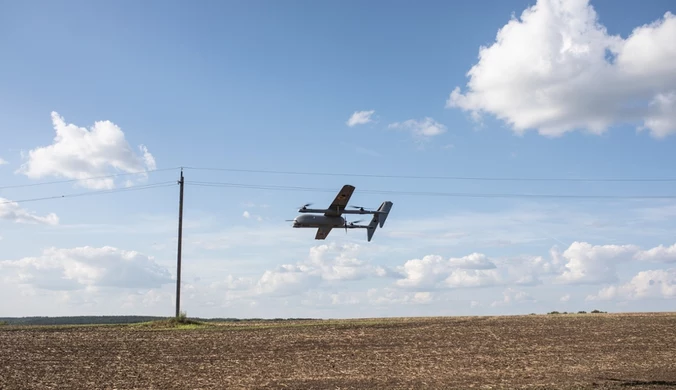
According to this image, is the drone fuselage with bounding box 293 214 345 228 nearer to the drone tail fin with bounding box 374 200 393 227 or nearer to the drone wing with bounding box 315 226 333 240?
the drone wing with bounding box 315 226 333 240

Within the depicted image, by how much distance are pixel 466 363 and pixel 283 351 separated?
1067cm

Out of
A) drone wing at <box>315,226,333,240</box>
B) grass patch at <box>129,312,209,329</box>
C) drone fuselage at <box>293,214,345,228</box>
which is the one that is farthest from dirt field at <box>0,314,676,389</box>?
drone fuselage at <box>293,214,345,228</box>

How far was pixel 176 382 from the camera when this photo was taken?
94.4 ft

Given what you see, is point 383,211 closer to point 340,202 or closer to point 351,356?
point 340,202

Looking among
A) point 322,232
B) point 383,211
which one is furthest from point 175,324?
point 383,211

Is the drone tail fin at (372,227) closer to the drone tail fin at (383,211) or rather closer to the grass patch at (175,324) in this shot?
the drone tail fin at (383,211)

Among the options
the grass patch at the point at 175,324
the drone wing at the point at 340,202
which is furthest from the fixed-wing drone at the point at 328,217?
the grass patch at the point at 175,324

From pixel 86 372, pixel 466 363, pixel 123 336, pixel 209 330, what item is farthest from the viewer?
pixel 209 330

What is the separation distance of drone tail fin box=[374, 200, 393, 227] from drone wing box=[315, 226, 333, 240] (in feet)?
17.2

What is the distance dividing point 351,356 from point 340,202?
1059 cm

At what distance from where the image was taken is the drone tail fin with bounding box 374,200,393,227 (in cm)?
4807

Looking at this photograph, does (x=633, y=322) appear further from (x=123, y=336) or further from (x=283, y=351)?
(x=123, y=336)

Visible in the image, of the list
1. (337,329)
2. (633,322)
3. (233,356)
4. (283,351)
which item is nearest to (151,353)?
(233,356)

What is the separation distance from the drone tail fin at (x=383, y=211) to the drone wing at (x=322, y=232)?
5.24 meters
